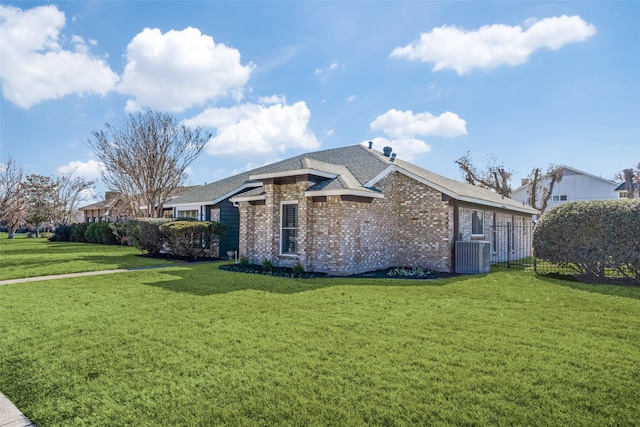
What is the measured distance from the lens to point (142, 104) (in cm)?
2727

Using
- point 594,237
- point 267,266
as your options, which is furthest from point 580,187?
point 267,266

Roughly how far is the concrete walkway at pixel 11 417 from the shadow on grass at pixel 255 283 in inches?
195

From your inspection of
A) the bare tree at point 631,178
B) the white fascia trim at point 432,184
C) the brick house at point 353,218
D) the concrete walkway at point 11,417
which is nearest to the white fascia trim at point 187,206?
the brick house at point 353,218

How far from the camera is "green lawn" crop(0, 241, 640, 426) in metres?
3.20

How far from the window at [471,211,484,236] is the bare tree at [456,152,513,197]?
80.2 feet

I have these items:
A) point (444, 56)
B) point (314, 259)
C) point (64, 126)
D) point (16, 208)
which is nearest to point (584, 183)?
point (444, 56)

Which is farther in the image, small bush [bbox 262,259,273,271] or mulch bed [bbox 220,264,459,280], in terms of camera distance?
small bush [bbox 262,259,273,271]

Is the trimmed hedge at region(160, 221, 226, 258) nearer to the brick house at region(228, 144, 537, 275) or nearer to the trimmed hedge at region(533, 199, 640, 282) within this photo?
the brick house at region(228, 144, 537, 275)

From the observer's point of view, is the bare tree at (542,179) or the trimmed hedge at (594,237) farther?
the bare tree at (542,179)

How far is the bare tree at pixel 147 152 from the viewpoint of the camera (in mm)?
26688

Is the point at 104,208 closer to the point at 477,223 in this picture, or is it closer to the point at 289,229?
the point at 289,229

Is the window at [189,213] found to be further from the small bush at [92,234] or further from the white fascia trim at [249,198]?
the small bush at [92,234]

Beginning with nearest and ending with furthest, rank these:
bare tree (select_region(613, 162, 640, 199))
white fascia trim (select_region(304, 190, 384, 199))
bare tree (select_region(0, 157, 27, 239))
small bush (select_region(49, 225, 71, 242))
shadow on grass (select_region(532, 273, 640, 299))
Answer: shadow on grass (select_region(532, 273, 640, 299))
white fascia trim (select_region(304, 190, 384, 199))
bare tree (select_region(613, 162, 640, 199))
bare tree (select_region(0, 157, 27, 239))
small bush (select_region(49, 225, 71, 242))

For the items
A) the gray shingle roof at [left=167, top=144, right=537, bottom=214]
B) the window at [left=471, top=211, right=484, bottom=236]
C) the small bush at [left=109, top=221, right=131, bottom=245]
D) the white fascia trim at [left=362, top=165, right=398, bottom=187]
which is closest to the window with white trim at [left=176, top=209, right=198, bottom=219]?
the gray shingle roof at [left=167, top=144, right=537, bottom=214]
